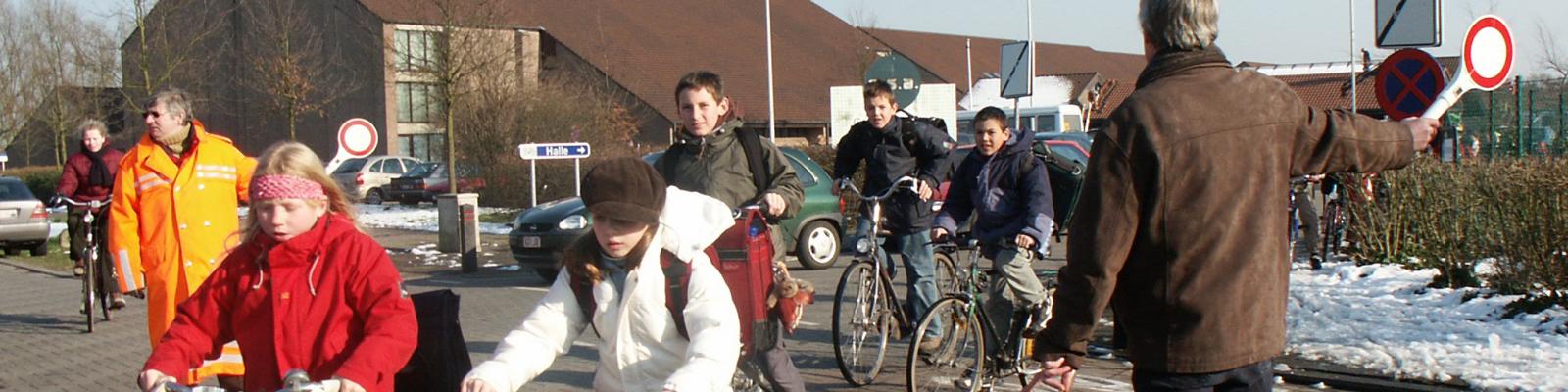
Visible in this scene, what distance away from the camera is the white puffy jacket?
3416 millimetres

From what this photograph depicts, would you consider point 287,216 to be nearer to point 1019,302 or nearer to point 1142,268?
point 1142,268

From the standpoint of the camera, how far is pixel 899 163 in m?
8.38

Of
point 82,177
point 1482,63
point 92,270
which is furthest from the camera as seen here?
point 82,177

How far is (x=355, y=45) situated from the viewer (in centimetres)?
5116

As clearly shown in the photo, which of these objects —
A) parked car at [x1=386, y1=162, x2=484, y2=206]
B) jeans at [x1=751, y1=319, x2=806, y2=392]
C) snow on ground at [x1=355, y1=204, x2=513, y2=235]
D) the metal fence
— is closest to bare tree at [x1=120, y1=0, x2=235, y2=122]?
parked car at [x1=386, y1=162, x2=484, y2=206]

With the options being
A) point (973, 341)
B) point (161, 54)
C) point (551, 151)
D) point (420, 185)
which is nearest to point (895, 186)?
point (973, 341)

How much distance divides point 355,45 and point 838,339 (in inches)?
1848

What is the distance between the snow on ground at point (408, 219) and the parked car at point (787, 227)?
7914 millimetres

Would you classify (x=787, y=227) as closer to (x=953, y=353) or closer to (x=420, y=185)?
(x=953, y=353)

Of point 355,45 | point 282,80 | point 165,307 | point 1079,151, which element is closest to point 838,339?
point 165,307

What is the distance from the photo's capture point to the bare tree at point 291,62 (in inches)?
1531

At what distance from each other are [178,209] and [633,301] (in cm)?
340

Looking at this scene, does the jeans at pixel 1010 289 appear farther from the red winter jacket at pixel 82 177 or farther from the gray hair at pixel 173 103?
the red winter jacket at pixel 82 177

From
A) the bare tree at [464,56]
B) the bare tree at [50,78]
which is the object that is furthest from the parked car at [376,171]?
the bare tree at [50,78]
